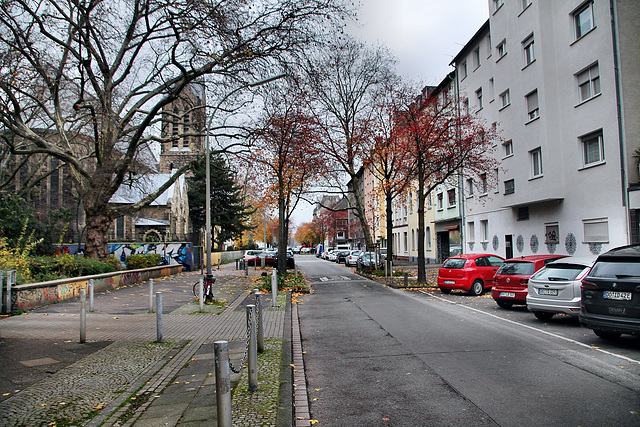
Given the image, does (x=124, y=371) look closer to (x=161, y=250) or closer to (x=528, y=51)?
(x=528, y=51)

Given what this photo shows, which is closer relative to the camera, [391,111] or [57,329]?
[57,329]

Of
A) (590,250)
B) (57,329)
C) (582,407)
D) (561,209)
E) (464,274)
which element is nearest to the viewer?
(582,407)

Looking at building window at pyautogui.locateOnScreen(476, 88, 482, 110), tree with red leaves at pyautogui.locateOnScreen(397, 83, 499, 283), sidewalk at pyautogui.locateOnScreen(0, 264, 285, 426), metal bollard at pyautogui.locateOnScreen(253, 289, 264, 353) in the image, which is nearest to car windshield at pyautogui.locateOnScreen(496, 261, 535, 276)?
sidewalk at pyautogui.locateOnScreen(0, 264, 285, 426)

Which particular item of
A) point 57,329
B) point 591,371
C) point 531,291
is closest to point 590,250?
point 531,291

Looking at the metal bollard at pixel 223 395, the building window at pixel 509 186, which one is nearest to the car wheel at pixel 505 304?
the metal bollard at pixel 223 395

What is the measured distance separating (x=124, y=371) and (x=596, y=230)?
18.2 m

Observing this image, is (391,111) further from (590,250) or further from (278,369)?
(278,369)

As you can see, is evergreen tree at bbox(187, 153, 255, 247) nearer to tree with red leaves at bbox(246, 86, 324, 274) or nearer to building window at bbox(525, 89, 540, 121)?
tree with red leaves at bbox(246, 86, 324, 274)

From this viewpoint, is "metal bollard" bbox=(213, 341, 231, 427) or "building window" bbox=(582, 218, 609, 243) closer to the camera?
"metal bollard" bbox=(213, 341, 231, 427)

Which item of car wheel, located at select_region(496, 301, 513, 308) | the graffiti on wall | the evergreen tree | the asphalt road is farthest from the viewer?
the evergreen tree

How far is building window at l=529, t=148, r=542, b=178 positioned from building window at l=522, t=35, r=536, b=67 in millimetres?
4353

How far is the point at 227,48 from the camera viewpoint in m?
11.3

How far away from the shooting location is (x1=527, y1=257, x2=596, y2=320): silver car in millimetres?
9766

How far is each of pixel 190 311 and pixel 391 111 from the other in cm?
1455
